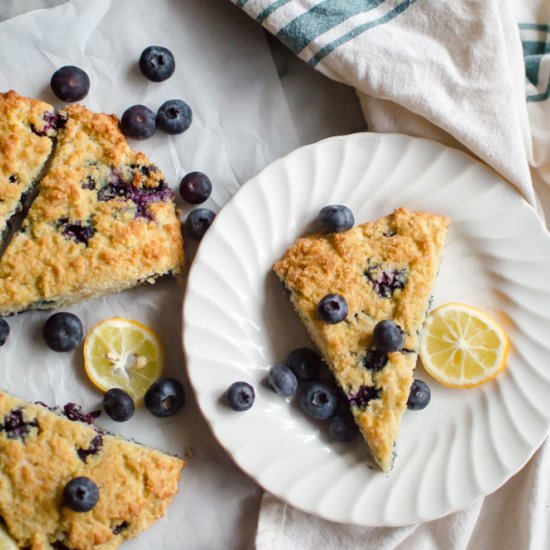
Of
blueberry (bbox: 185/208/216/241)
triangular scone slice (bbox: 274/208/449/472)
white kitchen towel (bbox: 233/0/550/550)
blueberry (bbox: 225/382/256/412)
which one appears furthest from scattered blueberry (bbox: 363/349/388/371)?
blueberry (bbox: 185/208/216/241)

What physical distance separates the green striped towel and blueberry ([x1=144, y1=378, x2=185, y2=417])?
1887 mm

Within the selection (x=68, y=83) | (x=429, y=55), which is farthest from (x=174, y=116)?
(x=429, y=55)

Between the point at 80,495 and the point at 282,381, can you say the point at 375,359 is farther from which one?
the point at 80,495

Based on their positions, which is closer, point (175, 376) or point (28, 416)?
point (28, 416)

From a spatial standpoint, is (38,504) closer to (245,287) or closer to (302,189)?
(245,287)

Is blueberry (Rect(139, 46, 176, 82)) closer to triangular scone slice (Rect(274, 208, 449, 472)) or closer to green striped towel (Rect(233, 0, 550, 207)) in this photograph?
green striped towel (Rect(233, 0, 550, 207))

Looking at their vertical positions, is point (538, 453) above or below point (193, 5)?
below

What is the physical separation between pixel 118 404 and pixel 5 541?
860 mm

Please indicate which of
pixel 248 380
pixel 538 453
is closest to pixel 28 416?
pixel 248 380

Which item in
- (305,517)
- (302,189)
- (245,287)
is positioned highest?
(302,189)

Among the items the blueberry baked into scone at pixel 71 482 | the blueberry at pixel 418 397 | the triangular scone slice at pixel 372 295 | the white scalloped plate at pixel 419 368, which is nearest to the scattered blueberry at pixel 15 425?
the blueberry baked into scone at pixel 71 482

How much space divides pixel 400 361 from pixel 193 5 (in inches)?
90.2

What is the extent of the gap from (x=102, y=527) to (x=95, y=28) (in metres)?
2.66

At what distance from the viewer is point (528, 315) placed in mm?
4453
